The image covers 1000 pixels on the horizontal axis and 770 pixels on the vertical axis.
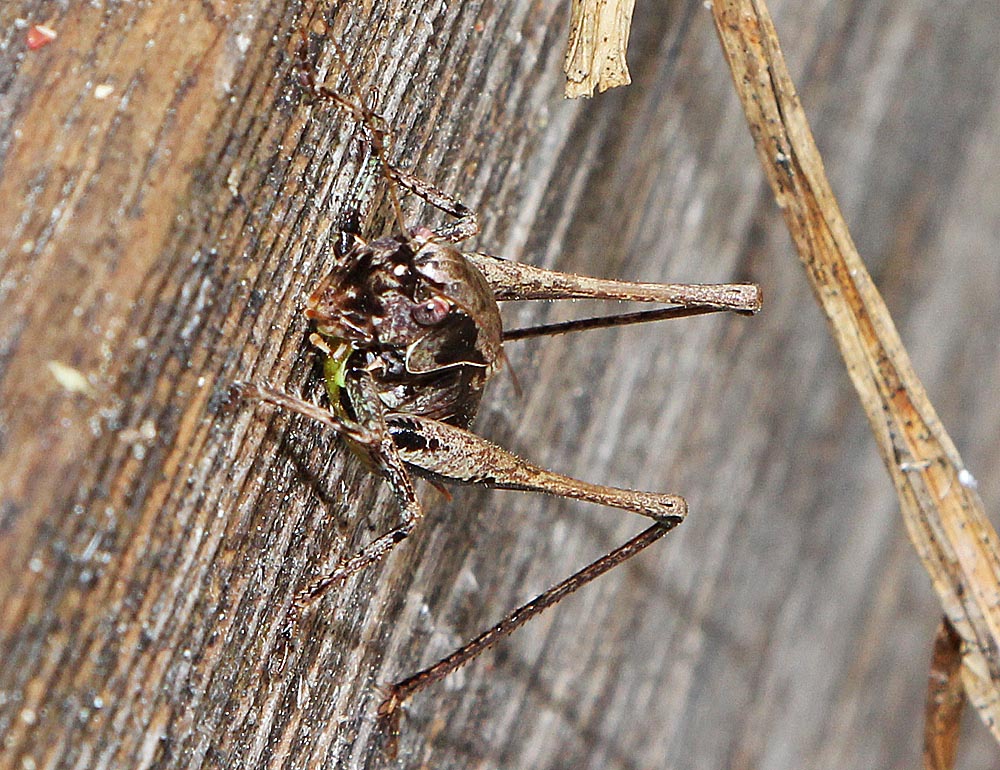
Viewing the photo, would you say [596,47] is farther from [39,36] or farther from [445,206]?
[39,36]

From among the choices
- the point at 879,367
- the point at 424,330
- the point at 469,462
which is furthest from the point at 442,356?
the point at 879,367

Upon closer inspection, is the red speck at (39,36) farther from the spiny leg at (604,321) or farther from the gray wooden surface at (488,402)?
the spiny leg at (604,321)

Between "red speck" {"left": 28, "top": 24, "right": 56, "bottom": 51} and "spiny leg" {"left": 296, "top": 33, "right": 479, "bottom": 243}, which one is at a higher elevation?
"spiny leg" {"left": 296, "top": 33, "right": 479, "bottom": 243}

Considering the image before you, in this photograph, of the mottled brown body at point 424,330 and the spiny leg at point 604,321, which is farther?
the spiny leg at point 604,321

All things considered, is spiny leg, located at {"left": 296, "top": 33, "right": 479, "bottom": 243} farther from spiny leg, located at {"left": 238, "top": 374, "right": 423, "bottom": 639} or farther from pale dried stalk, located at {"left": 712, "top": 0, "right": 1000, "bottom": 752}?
pale dried stalk, located at {"left": 712, "top": 0, "right": 1000, "bottom": 752}

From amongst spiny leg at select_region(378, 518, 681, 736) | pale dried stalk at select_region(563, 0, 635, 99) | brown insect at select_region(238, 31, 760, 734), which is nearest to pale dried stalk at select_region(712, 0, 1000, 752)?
brown insect at select_region(238, 31, 760, 734)

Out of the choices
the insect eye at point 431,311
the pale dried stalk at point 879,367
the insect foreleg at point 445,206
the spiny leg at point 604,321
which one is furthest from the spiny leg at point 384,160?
the pale dried stalk at point 879,367

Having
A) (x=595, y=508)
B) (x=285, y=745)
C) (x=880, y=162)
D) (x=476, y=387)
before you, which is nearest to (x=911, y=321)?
(x=880, y=162)
